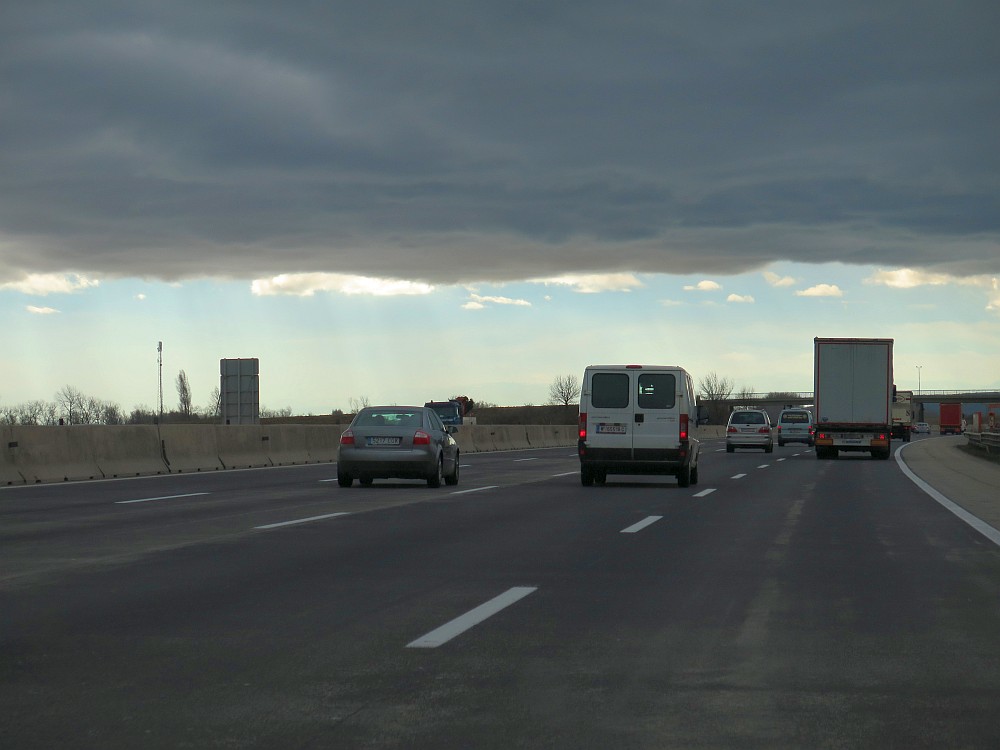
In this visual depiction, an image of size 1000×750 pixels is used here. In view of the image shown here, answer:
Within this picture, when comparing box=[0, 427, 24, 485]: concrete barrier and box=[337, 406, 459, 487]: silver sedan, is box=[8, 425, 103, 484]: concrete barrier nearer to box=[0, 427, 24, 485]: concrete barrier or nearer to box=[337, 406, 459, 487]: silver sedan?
box=[0, 427, 24, 485]: concrete barrier

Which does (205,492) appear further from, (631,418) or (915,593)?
(915,593)

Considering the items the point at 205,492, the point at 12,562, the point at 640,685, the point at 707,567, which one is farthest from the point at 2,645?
the point at 205,492

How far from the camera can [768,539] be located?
1353 centimetres

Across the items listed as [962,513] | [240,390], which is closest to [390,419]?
[962,513]

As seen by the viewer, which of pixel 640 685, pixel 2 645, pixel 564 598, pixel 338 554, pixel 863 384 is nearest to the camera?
pixel 640 685

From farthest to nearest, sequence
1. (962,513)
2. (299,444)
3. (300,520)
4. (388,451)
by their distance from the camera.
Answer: (299,444) < (388,451) < (962,513) < (300,520)

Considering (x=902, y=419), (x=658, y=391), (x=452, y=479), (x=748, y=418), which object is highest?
(x=658, y=391)

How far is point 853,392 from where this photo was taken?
39.1 meters

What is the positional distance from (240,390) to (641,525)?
22.3m

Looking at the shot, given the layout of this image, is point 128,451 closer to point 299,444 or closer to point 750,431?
point 299,444

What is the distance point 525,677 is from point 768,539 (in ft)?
25.2

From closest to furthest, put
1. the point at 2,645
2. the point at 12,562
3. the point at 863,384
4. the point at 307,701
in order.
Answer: the point at 307,701
the point at 2,645
the point at 12,562
the point at 863,384

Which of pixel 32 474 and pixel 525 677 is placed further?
pixel 32 474

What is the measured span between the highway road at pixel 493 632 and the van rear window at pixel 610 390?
7.61m
